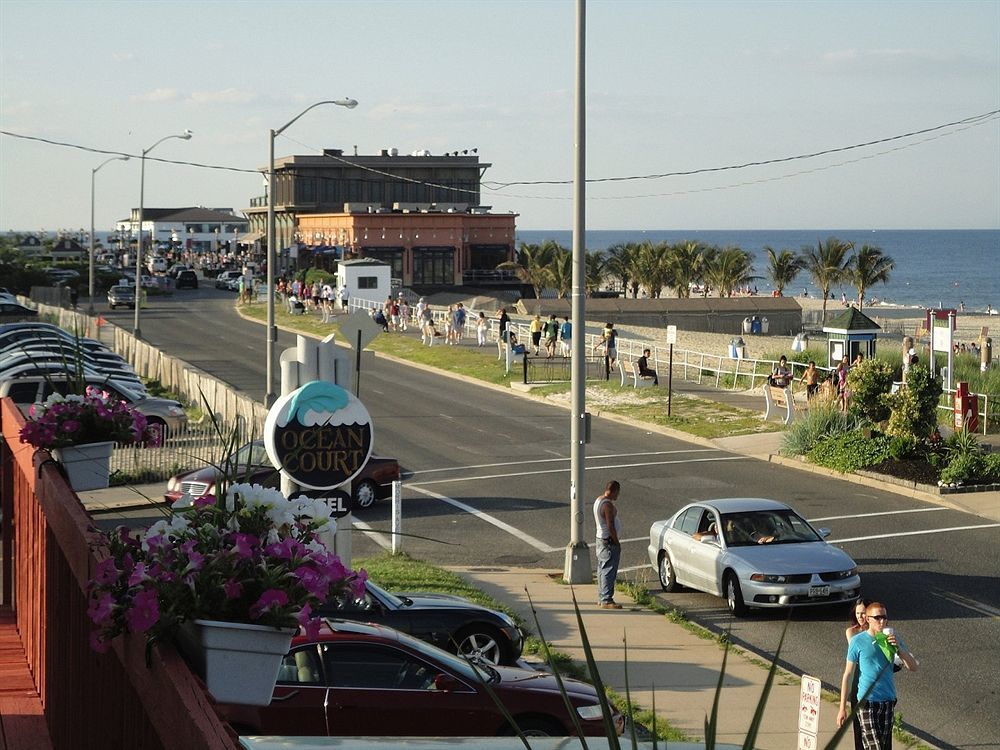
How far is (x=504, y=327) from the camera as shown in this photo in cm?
4753

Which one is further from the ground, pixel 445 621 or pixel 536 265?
pixel 536 265

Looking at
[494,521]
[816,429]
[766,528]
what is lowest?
[494,521]

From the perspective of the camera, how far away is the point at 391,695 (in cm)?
1025

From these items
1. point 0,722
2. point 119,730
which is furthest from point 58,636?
point 119,730

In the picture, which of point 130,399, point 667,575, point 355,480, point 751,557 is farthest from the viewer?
point 130,399

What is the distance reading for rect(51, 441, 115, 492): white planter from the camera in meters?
8.60

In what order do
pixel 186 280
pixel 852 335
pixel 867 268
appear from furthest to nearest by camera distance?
pixel 186 280 → pixel 867 268 → pixel 852 335

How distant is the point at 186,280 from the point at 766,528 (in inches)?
3441

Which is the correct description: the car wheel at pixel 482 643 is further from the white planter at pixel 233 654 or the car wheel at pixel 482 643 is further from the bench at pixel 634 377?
the bench at pixel 634 377

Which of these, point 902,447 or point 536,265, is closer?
point 902,447

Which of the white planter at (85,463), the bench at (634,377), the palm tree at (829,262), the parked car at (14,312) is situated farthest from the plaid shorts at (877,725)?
the palm tree at (829,262)

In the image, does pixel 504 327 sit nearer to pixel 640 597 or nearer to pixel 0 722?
pixel 640 597

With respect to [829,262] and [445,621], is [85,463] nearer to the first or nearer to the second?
[445,621]

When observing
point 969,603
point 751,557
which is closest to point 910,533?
point 969,603
